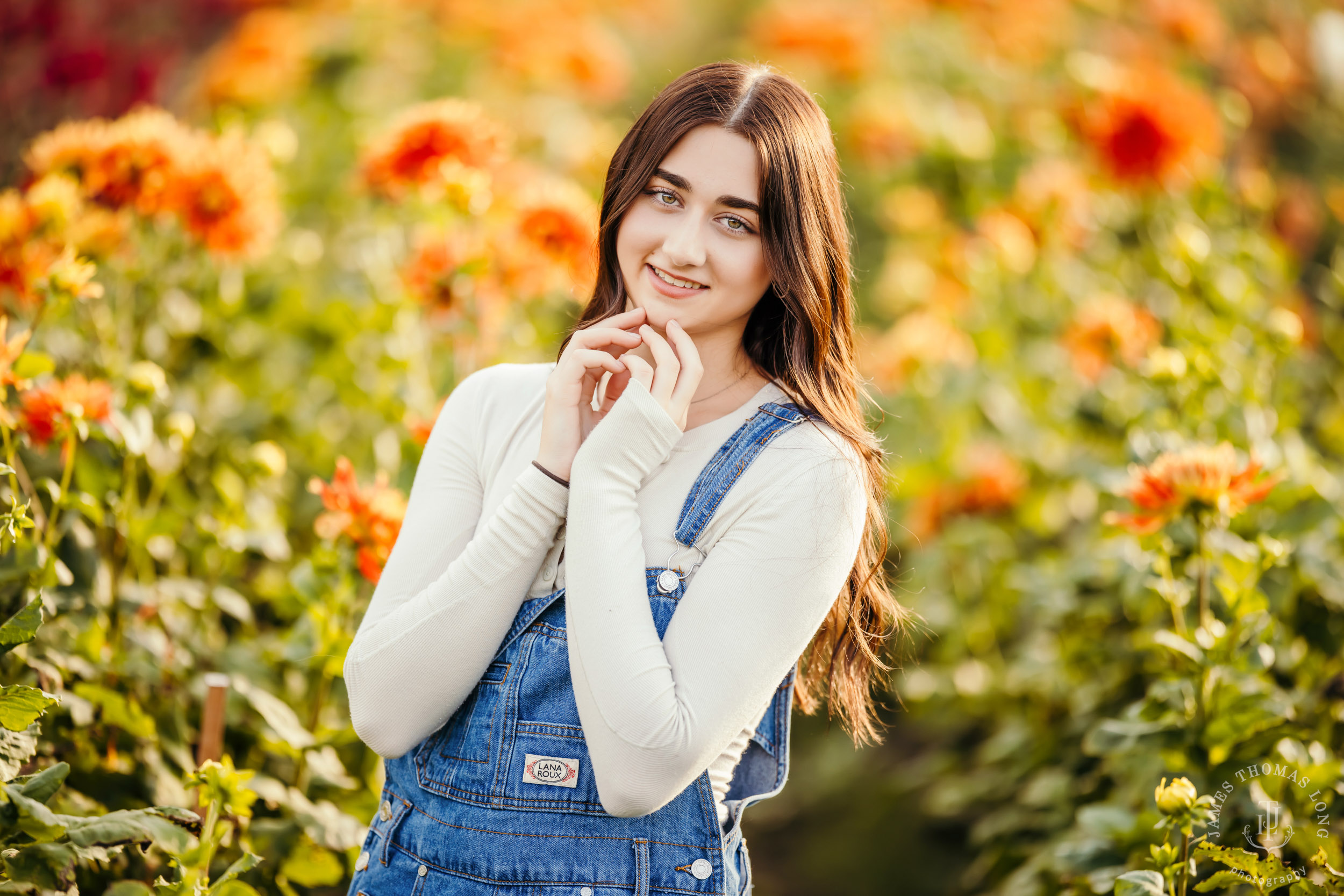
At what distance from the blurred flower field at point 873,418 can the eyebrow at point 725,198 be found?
0.70 metres

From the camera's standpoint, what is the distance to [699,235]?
50.4 inches

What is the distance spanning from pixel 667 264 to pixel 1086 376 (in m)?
1.91

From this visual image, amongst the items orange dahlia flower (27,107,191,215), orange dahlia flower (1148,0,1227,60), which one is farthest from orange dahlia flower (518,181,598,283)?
orange dahlia flower (1148,0,1227,60)

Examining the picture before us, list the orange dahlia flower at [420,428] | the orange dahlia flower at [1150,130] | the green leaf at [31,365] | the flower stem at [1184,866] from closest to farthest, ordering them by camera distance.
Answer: the flower stem at [1184,866]
the green leaf at [31,365]
the orange dahlia flower at [420,428]
the orange dahlia flower at [1150,130]

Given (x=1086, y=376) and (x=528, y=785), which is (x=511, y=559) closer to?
(x=528, y=785)

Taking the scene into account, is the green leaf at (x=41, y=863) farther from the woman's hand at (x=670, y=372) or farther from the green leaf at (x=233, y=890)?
the woman's hand at (x=670, y=372)

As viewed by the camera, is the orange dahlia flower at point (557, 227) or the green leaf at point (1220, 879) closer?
the green leaf at point (1220, 879)

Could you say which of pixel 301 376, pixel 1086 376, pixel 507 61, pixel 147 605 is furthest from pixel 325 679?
pixel 507 61

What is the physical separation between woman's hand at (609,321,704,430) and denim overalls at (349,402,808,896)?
0.11m

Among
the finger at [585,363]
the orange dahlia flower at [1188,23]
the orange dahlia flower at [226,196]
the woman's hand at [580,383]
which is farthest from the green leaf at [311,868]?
the orange dahlia flower at [1188,23]

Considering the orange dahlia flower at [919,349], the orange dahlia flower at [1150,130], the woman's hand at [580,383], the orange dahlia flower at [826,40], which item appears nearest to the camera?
the woman's hand at [580,383]

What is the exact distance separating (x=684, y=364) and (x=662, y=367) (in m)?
0.03

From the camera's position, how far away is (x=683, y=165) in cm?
129

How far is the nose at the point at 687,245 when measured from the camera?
127cm
